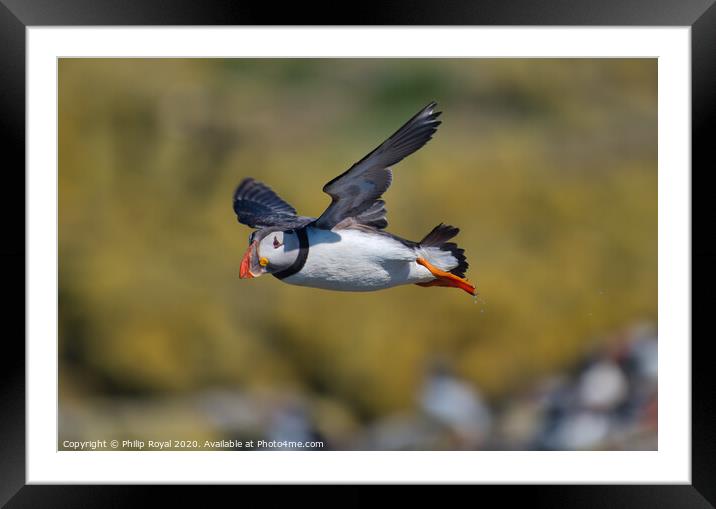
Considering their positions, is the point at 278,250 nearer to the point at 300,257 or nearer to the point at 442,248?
the point at 300,257

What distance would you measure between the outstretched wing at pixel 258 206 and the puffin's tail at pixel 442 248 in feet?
1.90

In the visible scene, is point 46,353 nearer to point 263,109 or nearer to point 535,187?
point 263,109

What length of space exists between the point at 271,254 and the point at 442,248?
79 cm

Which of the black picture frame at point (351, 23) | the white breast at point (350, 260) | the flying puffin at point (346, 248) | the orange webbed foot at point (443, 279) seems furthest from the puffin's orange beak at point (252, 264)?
the black picture frame at point (351, 23)

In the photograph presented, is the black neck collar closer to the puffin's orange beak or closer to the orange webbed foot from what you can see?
the puffin's orange beak

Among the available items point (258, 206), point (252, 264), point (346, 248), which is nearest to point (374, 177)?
point (346, 248)

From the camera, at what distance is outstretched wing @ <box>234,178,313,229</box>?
361 cm

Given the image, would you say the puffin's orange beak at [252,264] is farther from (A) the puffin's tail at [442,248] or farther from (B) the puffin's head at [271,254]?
(A) the puffin's tail at [442,248]

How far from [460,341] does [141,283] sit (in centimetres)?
248

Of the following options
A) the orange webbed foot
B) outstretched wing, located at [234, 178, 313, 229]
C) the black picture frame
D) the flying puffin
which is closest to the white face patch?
the flying puffin

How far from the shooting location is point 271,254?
3.19m

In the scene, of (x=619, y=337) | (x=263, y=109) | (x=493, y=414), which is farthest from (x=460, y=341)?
(x=263, y=109)

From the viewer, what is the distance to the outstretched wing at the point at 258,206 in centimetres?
361

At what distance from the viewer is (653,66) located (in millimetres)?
6344
